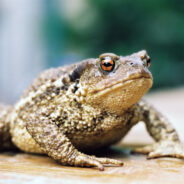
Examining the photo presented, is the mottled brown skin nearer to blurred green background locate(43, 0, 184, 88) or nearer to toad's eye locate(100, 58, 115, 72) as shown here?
toad's eye locate(100, 58, 115, 72)

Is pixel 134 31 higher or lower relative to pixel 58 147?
higher

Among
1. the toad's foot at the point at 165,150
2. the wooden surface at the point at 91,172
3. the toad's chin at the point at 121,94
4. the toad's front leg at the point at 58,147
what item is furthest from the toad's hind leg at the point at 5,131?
the toad's foot at the point at 165,150

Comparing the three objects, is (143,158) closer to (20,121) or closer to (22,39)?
(20,121)

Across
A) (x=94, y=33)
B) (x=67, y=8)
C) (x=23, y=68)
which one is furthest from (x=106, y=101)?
(x=67, y=8)

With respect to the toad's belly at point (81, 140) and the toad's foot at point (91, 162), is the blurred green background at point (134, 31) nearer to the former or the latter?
the toad's belly at point (81, 140)

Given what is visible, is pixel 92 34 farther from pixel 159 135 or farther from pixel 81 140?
pixel 81 140

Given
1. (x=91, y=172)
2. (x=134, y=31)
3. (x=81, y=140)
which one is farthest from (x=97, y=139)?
(x=134, y=31)

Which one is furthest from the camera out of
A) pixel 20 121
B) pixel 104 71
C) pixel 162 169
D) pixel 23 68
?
pixel 23 68
